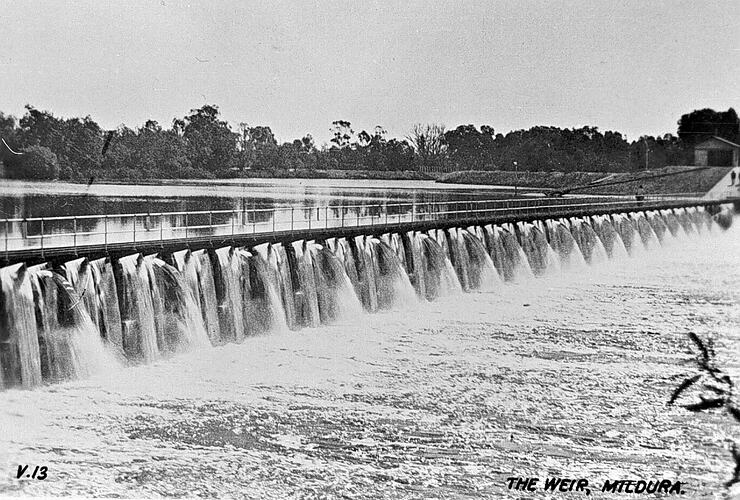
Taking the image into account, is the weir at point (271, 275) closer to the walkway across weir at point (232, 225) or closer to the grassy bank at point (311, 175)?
the walkway across weir at point (232, 225)

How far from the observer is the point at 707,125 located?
305 inches

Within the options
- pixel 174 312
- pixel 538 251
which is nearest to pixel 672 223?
pixel 538 251

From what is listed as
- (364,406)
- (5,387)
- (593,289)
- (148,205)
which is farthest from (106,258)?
(593,289)

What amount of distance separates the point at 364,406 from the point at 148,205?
21.1 feet

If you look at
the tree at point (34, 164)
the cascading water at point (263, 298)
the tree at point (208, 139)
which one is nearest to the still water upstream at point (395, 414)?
the cascading water at point (263, 298)

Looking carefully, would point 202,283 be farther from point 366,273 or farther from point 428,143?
point 366,273

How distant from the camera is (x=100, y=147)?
32.4 feet

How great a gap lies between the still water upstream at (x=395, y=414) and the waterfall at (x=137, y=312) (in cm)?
24

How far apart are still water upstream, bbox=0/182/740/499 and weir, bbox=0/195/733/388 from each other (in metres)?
0.31

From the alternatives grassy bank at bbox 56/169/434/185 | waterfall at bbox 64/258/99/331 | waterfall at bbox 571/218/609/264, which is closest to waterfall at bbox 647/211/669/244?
waterfall at bbox 571/218/609/264

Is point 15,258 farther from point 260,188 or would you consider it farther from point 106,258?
point 260,188

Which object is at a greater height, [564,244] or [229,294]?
[229,294]

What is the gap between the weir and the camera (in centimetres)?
803

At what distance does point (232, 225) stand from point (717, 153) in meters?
5.99
